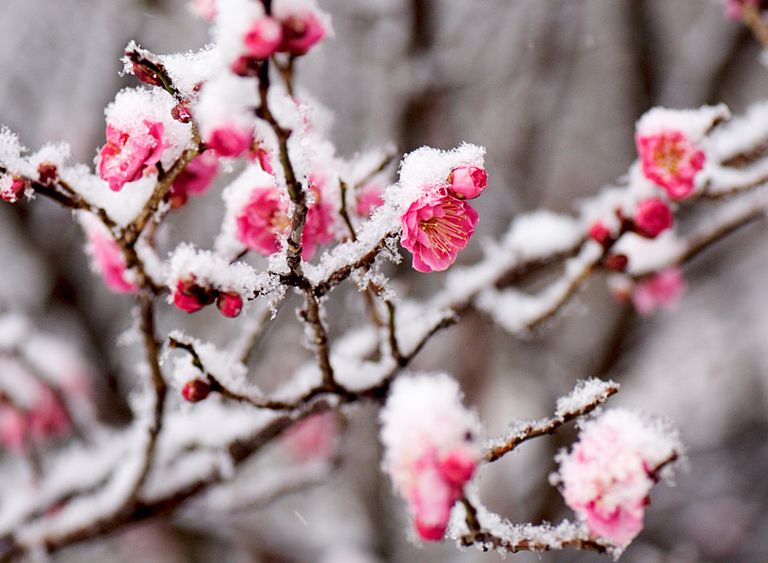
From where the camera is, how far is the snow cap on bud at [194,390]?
1.28 metres

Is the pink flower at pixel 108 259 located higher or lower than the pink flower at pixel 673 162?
higher

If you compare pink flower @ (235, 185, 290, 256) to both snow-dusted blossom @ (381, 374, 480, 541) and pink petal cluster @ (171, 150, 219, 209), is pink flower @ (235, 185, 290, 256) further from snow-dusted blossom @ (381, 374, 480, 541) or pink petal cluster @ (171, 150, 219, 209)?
snow-dusted blossom @ (381, 374, 480, 541)

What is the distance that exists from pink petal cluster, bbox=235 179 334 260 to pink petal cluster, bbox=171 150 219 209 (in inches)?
6.1

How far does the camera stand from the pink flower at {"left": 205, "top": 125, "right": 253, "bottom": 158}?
0.95 metres

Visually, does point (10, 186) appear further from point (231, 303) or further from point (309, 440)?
point (309, 440)

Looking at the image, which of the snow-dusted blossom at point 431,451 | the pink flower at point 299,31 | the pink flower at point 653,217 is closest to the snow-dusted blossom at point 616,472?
the snow-dusted blossom at point 431,451

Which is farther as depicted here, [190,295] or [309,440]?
[309,440]

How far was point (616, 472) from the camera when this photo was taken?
118 centimetres

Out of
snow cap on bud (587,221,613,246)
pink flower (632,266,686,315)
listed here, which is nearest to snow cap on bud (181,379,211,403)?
snow cap on bud (587,221,613,246)

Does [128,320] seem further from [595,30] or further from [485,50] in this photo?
[595,30]

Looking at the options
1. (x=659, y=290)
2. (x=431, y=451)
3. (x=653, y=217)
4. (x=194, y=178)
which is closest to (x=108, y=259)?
(x=194, y=178)

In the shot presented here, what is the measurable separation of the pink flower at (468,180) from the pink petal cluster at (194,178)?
608 millimetres

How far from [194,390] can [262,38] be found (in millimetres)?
690

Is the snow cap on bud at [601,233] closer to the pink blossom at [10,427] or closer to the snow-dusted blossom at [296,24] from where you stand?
the snow-dusted blossom at [296,24]
